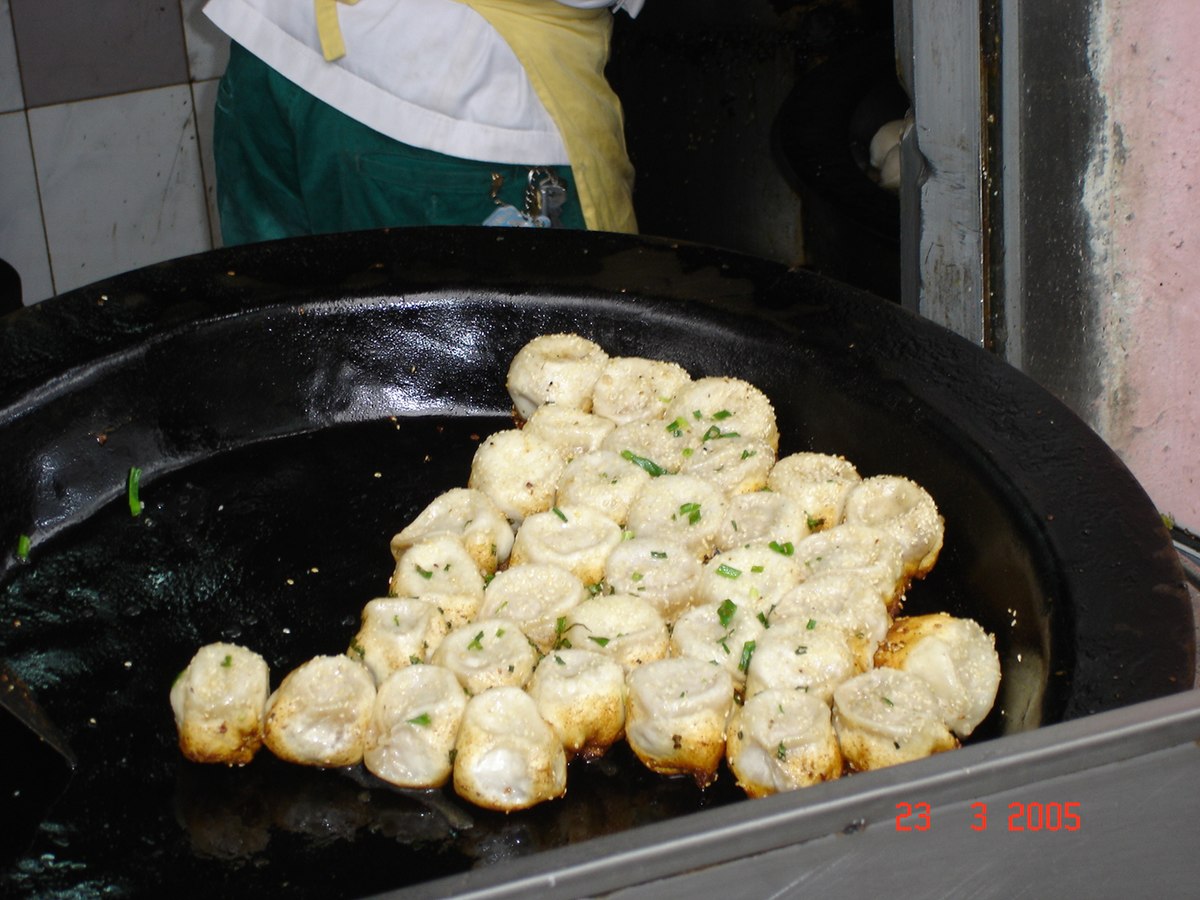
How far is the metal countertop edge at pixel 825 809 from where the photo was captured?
29.5 inches

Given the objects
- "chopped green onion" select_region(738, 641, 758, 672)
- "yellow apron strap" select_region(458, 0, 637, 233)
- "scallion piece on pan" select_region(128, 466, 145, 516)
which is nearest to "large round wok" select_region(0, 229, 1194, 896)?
"scallion piece on pan" select_region(128, 466, 145, 516)

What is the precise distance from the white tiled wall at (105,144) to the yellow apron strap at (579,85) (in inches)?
65.6

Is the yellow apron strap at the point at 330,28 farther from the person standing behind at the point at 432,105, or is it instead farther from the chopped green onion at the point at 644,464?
the chopped green onion at the point at 644,464

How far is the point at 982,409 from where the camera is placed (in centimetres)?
171

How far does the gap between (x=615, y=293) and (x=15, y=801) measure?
1.23m

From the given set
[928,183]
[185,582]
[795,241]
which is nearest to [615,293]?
[928,183]

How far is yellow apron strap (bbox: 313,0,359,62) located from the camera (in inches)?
105

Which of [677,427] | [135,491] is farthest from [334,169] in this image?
[677,427]

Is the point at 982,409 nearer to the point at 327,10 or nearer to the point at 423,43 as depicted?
the point at 423,43

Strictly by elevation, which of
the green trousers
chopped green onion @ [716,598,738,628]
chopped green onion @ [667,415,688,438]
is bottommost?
chopped green onion @ [716,598,738,628]

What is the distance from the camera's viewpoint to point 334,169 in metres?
2.80

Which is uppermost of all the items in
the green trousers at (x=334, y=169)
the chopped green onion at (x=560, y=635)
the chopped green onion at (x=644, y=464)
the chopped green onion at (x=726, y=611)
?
the green trousers at (x=334, y=169)
